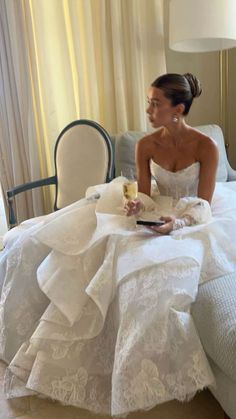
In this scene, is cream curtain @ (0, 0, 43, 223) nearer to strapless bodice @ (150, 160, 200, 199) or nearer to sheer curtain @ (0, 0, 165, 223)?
sheer curtain @ (0, 0, 165, 223)

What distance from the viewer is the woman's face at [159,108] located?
155cm

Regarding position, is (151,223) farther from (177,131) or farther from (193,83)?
(193,83)

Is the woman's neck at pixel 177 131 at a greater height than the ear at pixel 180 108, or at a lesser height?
lesser

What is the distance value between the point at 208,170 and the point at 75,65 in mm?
1307

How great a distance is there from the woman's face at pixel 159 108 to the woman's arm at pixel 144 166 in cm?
17

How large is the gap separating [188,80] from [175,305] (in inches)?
38.2

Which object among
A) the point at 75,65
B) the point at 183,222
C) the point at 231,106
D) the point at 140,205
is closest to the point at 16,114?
the point at 75,65

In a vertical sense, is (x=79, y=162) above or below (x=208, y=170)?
below

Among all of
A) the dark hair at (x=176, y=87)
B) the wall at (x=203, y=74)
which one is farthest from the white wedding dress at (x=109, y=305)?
the wall at (x=203, y=74)

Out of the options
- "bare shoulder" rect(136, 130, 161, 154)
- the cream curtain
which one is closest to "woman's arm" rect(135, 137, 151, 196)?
"bare shoulder" rect(136, 130, 161, 154)

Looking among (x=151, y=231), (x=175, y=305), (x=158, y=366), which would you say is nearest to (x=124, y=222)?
(x=151, y=231)

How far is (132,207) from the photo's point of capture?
1.48 meters

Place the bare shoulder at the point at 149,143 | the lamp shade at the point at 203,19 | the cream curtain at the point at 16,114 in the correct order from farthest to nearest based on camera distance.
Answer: the cream curtain at the point at 16,114
the lamp shade at the point at 203,19
the bare shoulder at the point at 149,143

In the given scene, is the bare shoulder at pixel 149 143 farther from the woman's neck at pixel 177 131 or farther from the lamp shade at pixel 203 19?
the lamp shade at pixel 203 19
